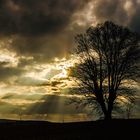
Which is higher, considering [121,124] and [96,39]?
[96,39]

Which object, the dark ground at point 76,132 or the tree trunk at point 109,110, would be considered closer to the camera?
the dark ground at point 76,132

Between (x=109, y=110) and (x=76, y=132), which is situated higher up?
(x=109, y=110)

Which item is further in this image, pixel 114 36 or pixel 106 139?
pixel 114 36

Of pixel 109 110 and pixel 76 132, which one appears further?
pixel 109 110

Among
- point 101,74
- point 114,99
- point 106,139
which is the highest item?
point 101,74

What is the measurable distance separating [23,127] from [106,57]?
1662cm

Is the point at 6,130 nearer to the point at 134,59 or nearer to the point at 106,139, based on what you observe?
the point at 106,139

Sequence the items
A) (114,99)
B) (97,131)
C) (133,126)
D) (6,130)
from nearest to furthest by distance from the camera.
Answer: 1. (97,131)
2. (133,126)
3. (6,130)
4. (114,99)

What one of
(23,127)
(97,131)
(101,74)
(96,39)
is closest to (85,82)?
(101,74)

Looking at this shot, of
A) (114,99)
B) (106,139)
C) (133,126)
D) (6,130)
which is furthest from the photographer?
(114,99)

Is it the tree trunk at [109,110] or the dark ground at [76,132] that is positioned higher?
the tree trunk at [109,110]

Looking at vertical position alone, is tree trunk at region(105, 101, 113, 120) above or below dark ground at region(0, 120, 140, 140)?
above

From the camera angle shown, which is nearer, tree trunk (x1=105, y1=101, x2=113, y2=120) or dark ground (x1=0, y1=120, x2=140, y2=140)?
dark ground (x1=0, y1=120, x2=140, y2=140)

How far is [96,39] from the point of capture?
54531mm
